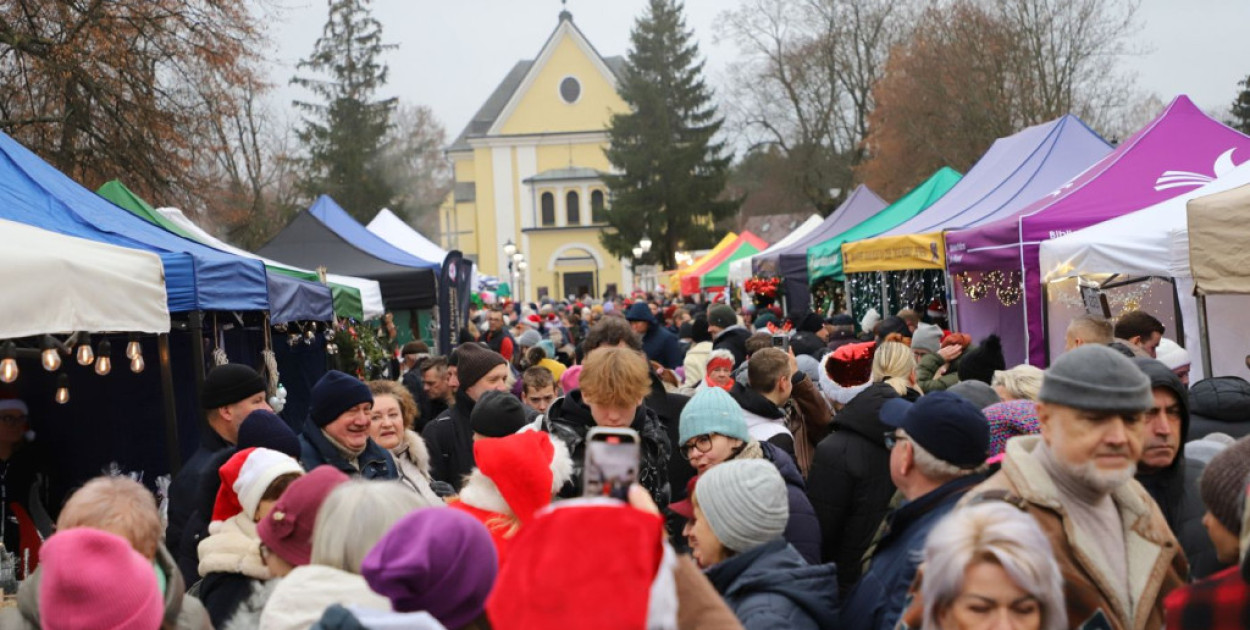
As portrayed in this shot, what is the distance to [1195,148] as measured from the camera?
11.3 m

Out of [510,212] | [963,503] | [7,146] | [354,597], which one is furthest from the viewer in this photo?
[510,212]

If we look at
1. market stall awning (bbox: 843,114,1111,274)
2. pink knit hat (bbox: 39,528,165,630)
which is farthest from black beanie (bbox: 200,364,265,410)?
market stall awning (bbox: 843,114,1111,274)

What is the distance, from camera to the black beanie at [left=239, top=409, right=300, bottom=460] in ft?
16.1

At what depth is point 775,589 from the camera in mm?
3266

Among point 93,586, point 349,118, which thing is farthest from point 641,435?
point 349,118

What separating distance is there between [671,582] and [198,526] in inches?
120

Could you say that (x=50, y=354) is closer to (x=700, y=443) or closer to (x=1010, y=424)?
(x=700, y=443)

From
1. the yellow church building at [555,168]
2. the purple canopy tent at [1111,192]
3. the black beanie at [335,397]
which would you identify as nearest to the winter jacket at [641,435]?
the black beanie at [335,397]

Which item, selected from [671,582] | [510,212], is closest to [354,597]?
[671,582]

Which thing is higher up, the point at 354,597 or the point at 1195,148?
the point at 1195,148

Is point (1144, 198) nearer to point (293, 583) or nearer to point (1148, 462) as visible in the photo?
point (1148, 462)

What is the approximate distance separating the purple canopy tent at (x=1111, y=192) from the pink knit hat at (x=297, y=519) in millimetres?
8624

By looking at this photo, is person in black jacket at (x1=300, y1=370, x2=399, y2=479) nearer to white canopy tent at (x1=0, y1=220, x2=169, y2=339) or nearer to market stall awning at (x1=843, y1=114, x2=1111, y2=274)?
white canopy tent at (x1=0, y1=220, x2=169, y2=339)

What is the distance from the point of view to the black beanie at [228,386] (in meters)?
5.32
